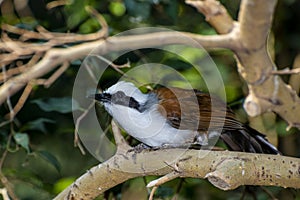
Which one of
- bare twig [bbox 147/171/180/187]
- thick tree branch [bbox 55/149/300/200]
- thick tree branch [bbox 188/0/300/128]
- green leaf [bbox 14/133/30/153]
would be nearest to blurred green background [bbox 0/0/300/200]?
green leaf [bbox 14/133/30/153]

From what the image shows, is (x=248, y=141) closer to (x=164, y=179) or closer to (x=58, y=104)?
(x=164, y=179)

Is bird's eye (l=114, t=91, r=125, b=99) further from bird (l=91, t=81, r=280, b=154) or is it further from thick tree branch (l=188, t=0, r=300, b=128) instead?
thick tree branch (l=188, t=0, r=300, b=128)

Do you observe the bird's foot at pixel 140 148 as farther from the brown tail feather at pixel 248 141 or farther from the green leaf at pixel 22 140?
the green leaf at pixel 22 140

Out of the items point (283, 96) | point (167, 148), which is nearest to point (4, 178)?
point (167, 148)

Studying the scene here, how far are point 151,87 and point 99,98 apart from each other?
1.63 ft

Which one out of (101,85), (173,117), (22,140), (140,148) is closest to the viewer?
(140,148)

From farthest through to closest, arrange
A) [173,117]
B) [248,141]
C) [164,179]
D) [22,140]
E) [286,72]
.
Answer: [22,140] < [248,141] < [173,117] < [164,179] < [286,72]

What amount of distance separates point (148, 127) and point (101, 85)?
921 millimetres

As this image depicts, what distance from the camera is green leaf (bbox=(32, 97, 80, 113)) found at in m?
3.38

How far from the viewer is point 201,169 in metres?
2.46

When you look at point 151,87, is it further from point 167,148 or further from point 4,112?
point 4,112

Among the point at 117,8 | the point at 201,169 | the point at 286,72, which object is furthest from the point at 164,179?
the point at 117,8

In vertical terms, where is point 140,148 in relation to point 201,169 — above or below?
below

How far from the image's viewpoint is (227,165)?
2.37m
